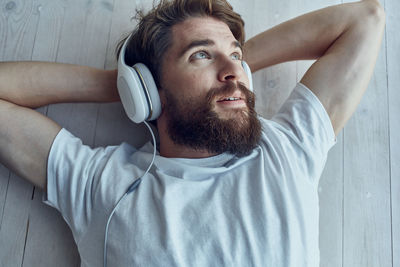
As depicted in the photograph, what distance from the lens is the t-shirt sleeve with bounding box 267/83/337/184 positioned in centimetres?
103

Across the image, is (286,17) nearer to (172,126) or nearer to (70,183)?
(172,126)

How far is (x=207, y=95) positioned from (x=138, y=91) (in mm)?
209

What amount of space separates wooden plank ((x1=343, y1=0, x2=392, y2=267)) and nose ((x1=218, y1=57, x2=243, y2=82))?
1.89 ft

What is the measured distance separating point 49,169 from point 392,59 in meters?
1.41

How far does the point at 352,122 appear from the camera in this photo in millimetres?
1331

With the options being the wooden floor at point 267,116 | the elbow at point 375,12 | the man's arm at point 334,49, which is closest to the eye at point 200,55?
the man's arm at point 334,49

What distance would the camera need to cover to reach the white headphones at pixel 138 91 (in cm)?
100

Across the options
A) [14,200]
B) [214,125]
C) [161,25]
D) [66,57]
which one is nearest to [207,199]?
[214,125]

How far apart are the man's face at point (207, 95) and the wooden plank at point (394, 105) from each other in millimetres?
641

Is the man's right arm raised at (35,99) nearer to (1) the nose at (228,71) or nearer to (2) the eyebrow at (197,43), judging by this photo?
(2) the eyebrow at (197,43)

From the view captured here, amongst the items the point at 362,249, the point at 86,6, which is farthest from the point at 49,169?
the point at 362,249

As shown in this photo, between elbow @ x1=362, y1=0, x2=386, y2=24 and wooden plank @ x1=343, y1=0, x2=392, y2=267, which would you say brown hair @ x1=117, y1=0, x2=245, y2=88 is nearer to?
elbow @ x1=362, y1=0, x2=386, y2=24

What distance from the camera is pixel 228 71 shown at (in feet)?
3.33

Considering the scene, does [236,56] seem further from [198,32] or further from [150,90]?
[150,90]
